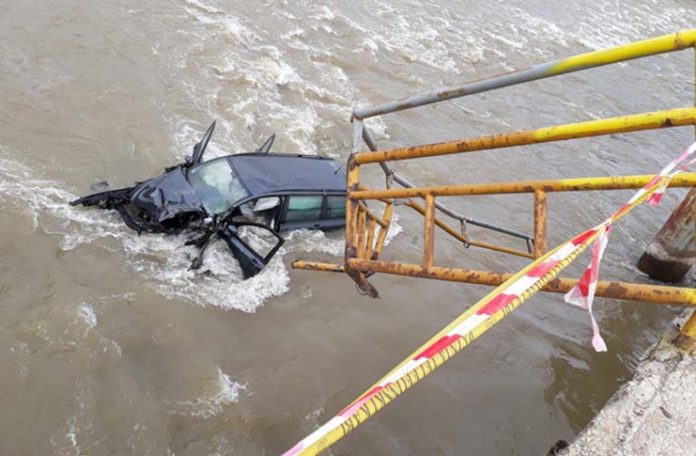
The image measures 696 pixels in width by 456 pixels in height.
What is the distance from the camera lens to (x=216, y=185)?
22.5 feet

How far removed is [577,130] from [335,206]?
196 inches

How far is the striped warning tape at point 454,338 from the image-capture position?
1758 millimetres

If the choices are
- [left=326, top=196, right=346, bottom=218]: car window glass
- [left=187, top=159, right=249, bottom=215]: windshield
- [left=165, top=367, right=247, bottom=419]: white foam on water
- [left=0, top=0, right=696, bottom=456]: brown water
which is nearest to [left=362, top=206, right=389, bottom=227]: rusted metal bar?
[left=0, top=0, right=696, bottom=456]: brown water

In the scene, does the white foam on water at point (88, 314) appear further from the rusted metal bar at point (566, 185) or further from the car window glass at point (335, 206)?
the rusted metal bar at point (566, 185)

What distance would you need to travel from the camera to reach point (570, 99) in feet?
47.5

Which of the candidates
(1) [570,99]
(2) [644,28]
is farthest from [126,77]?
(2) [644,28]

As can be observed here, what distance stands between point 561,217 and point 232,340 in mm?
6610

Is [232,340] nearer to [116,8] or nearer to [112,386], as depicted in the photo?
[112,386]

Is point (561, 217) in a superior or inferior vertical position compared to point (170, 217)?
inferior

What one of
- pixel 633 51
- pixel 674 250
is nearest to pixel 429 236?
pixel 633 51

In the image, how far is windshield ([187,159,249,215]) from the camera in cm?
662

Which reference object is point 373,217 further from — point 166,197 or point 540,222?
point 166,197

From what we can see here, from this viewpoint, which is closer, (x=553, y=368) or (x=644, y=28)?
(x=553, y=368)

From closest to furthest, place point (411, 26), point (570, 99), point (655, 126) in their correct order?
point (655, 126) → point (570, 99) → point (411, 26)
